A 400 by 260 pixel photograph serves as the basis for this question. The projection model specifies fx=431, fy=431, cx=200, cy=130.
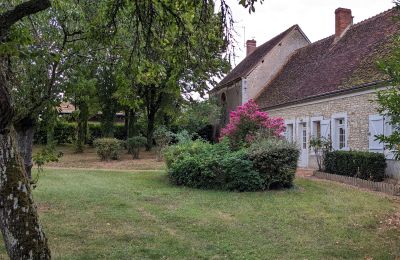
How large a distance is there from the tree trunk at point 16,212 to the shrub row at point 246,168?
30.6 ft

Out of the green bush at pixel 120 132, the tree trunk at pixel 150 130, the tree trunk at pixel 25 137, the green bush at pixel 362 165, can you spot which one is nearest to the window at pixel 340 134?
the green bush at pixel 362 165

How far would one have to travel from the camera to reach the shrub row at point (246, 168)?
12438mm

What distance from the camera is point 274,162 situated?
493 inches

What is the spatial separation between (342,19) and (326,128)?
712cm

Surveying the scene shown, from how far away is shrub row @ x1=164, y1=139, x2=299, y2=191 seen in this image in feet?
40.8

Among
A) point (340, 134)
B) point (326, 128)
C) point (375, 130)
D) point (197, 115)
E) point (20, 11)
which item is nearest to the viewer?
point (20, 11)

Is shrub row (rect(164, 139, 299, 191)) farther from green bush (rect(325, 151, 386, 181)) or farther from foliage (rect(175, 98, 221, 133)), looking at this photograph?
foliage (rect(175, 98, 221, 133))

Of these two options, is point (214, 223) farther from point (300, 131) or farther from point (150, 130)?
point (150, 130)

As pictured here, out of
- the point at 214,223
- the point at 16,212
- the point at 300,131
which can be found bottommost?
the point at 214,223

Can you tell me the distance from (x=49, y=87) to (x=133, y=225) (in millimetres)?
2892

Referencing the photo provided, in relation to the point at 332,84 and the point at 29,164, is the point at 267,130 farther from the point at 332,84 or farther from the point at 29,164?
the point at 29,164

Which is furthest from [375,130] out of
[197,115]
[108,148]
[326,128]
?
[197,115]

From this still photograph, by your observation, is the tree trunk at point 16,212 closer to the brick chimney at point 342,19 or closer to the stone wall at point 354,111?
the stone wall at point 354,111

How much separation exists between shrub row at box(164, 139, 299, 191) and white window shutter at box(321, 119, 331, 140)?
617 centimetres
